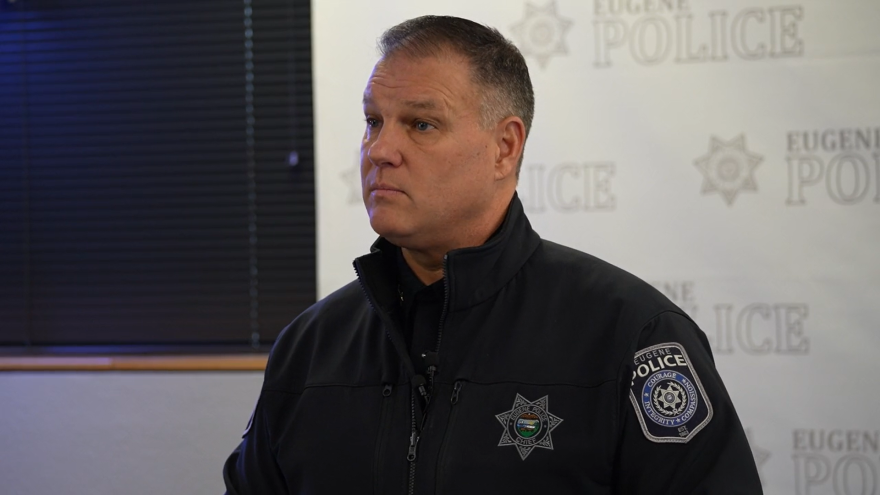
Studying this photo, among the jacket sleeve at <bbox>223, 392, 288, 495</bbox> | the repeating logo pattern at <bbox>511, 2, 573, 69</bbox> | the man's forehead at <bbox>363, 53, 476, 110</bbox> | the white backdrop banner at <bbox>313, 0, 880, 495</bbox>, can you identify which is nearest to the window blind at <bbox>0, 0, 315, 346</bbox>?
the white backdrop banner at <bbox>313, 0, 880, 495</bbox>

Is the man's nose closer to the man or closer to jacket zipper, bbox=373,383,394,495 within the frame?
the man

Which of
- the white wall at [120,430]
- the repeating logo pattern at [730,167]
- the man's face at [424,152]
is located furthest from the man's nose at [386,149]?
the white wall at [120,430]

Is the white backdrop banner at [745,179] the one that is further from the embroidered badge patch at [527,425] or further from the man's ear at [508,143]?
the embroidered badge patch at [527,425]

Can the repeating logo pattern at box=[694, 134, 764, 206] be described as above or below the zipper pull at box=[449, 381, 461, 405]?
above

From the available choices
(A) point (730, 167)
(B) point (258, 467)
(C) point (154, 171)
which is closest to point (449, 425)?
(B) point (258, 467)

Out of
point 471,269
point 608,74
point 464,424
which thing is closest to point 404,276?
point 471,269

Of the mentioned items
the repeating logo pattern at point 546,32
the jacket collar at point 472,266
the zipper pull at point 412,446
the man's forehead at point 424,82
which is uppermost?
the repeating logo pattern at point 546,32

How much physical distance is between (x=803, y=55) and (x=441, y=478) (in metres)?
1.71

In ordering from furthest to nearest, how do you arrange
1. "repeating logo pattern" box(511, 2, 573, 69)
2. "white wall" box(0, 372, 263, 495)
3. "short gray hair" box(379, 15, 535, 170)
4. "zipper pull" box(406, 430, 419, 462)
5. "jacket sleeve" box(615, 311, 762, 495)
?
1. "white wall" box(0, 372, 263, 495)
2. "repeating logo pattern" box(511, 2, 573, 69)
3. "short gray hair" box(379, 15, 535, 170)
4. "zipper pull" box(406, 430, 419, 462)
5. "jacket sleeve" box(615, 311, 762, 495)

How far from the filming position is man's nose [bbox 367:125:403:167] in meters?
1.25

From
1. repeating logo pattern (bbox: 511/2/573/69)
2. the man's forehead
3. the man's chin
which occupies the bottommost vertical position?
the man's chin

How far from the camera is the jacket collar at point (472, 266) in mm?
1245

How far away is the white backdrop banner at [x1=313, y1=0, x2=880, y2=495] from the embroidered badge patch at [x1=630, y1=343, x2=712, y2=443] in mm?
1295

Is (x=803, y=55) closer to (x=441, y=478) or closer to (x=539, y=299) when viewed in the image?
(x=539, y=299)
